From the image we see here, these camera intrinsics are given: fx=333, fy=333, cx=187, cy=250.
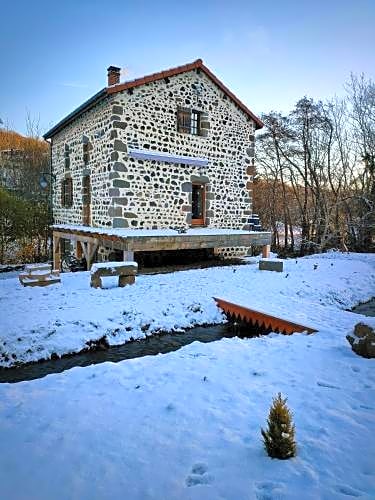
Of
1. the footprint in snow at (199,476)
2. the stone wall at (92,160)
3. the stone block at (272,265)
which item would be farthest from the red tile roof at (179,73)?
the footprint in snow at (199,476)

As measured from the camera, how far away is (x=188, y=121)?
39.0 ft

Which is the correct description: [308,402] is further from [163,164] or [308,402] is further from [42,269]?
[163,164]

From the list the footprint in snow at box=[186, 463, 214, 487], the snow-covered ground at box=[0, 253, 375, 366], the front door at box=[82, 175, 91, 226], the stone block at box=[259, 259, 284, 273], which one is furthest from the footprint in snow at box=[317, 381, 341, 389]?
the front door at box=[82, 175, 91, 226]

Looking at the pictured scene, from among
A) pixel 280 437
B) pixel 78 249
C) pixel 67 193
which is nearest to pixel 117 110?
pixel 67 193

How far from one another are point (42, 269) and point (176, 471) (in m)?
6.79

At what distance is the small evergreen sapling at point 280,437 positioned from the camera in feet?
7.63

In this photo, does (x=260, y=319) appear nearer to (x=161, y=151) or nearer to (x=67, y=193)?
(x=161, y=151)

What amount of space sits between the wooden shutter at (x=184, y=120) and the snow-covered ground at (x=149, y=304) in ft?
17.2

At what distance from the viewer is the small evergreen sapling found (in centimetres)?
233

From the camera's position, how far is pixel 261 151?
75.5 ft

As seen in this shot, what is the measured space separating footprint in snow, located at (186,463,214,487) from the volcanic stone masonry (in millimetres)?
8896

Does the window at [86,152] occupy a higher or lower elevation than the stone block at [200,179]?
higher

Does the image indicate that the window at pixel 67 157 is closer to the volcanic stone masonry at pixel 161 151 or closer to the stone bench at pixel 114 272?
the volcanic stone masonry at pixel 161 151

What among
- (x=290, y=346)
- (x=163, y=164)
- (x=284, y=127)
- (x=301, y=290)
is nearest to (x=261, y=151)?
(x=284, y=127)
